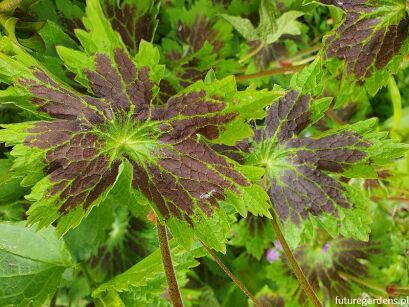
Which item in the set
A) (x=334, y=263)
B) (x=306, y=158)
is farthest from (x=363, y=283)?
(x=306, y=158)

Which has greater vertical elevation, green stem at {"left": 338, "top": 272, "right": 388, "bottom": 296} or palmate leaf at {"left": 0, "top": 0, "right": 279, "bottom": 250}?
palmate leaf at {"left": 0, "top": 0, "right": 279, "bottom": 250}

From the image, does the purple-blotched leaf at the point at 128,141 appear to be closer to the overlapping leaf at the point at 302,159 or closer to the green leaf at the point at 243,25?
the overlapping leaf at the point at 302,159

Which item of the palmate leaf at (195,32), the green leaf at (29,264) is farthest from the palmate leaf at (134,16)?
the green leaf at (29,264)

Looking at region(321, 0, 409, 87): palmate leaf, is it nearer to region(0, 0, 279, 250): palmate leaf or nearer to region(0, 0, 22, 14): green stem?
region(0, 0, 279, 250): palmate leaf

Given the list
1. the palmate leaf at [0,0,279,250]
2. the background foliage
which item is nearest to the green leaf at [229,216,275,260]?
the background foliage

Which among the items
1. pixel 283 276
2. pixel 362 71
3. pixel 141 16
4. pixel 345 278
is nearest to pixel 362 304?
pixel 345 278

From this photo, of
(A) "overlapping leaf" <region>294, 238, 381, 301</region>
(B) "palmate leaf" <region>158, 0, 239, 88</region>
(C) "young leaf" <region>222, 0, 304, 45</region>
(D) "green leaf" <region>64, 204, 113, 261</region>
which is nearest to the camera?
(D) "green leaf" <region>64, 204, 113, 261</region>

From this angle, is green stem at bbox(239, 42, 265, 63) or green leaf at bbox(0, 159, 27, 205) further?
green stem at bbox(239, 42, 265, 63)
